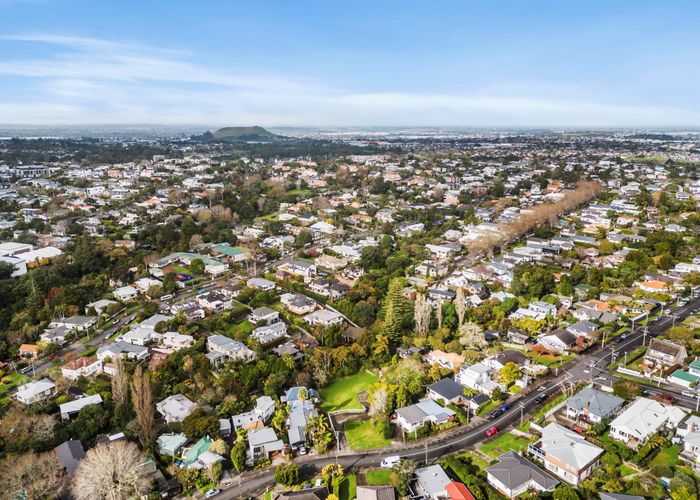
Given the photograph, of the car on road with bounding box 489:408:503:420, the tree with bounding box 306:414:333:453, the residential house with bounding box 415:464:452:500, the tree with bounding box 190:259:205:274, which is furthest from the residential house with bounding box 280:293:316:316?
the residential house with bounding box 415:464:452:500

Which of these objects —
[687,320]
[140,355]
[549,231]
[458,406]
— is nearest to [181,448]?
[140,355]

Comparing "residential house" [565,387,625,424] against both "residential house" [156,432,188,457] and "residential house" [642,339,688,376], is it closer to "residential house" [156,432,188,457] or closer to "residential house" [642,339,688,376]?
"residential house" [642,339,688,376]

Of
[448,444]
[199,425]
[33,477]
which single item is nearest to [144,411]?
[199,425]

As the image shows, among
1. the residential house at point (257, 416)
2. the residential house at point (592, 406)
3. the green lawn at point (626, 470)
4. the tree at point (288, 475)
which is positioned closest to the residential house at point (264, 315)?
the residential house at point (257, 416)

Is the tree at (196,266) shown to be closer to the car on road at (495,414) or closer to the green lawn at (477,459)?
the car on road at (495,414)

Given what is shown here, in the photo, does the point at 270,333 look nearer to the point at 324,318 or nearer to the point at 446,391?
the point at 324,318

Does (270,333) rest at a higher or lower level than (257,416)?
higher
